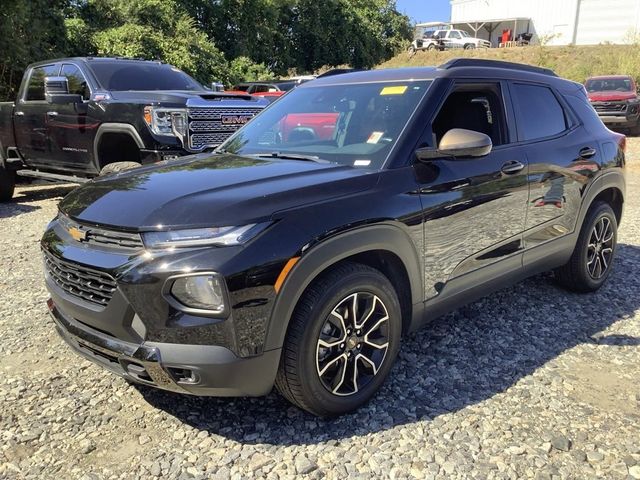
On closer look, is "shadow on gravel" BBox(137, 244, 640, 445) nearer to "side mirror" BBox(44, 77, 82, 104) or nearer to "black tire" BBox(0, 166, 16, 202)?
"side mirror" BBox(44, 77, 82, 104)

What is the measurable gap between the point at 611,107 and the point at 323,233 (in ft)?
62.6

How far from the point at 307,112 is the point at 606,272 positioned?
3052mm

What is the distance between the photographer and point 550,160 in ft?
13.5

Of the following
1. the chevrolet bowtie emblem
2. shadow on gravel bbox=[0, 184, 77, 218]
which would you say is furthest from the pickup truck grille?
the chevrolet bowtie emblem

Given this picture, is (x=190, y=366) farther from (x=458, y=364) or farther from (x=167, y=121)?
(x=167, y=121)

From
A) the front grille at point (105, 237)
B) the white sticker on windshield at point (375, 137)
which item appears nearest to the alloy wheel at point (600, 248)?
the white sticker on windshield at point (375, 137)

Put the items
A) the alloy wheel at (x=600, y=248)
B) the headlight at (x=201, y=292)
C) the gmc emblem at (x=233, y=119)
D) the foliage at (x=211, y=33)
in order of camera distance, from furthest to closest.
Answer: the foliage at (x=211, y=33) → the gmc emblem at (x=233, y=119) → the alloy wheel at (x=600, y=248) → the headlight at (x=201, y=292)

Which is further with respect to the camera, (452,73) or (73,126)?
(73,126)

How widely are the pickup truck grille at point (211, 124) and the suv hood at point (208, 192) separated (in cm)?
323

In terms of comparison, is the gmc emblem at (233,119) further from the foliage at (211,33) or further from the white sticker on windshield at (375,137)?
the foliage at (211,33)

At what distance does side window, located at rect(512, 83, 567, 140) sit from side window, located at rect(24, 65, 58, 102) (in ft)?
22.3

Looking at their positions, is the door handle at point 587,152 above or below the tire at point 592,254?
above

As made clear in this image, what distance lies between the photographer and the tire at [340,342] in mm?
2682

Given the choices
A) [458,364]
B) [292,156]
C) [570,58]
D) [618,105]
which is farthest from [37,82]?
[570,58]
